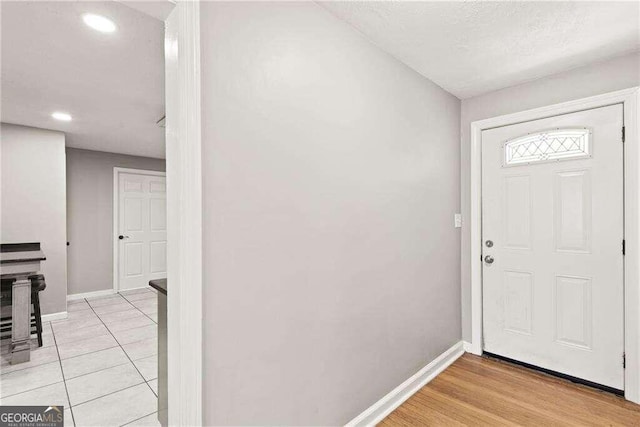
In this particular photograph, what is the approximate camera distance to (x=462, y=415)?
205cm

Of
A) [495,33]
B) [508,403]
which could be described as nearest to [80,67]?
[495,33]

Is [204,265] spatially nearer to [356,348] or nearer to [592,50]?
[356,348]

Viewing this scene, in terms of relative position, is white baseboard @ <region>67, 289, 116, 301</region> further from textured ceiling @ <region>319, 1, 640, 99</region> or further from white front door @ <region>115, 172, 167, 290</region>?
textured ceiling @ <region>319, 1, 640, 99</region>

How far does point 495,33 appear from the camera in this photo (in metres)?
1.95

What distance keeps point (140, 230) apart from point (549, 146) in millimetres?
6144

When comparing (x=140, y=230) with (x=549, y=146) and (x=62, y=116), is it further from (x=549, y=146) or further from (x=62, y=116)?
(x=549, y=146)

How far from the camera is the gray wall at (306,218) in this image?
51.3 inches

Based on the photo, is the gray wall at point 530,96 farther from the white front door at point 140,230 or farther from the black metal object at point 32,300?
the white front door at point 140,230

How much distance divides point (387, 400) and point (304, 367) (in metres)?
0.87

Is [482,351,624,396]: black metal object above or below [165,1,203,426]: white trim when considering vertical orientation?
below

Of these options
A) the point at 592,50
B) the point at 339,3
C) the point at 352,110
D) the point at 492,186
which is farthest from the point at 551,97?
the point at 339,3

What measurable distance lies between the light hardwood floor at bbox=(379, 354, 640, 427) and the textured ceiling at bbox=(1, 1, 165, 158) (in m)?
3.00

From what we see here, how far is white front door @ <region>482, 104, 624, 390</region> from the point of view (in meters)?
2.31

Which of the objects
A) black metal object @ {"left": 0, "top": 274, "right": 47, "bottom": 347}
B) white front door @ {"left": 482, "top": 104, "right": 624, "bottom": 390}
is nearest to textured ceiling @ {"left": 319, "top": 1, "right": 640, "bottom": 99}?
white front door @ {"left": 482, "top": 104, "right": 624, "bottom": 390}
